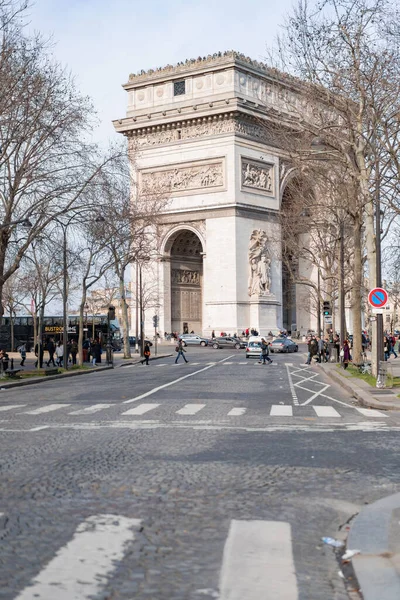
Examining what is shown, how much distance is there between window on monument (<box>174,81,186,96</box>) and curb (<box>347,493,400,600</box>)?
66.3 m

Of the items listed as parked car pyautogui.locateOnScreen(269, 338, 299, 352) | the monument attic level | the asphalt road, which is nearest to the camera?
the asphalt road

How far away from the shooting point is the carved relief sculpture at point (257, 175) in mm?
69000

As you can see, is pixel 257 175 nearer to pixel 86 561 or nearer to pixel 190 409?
pixel 190 409

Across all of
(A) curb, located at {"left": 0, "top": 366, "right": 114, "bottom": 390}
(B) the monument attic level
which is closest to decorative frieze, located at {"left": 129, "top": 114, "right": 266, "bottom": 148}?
(B) the monument attic level

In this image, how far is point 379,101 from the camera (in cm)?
2827

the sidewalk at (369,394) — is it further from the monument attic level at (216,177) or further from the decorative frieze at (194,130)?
the decorative frieze at (194,130)

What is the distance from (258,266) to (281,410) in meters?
50.9

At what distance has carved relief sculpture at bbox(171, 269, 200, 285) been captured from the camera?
244 feet

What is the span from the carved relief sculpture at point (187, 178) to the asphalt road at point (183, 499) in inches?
2102

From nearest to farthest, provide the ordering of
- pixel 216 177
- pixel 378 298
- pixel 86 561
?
1. pixel 86 561
2. pixel 378 298
3. pixel 216 177

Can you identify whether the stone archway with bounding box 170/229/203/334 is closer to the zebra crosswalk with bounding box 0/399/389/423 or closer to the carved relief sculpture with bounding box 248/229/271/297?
the carved relief sculpture with bounding box 248/229/271/297

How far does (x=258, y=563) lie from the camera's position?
5.67 meters

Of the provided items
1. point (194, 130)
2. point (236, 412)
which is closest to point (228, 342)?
point (194, 130)

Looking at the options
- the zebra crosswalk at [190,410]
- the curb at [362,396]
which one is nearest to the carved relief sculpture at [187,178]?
the curb at [362,396]
